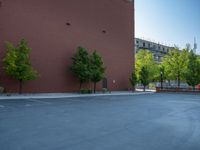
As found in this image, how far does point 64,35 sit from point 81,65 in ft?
15.9

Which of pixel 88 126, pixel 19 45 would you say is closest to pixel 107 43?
pixel 19 45

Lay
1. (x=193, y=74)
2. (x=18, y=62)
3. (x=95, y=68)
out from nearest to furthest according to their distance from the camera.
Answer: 1. (x=18, y=62)
2. (x=95, y=68)
3. (x=193, y=74)

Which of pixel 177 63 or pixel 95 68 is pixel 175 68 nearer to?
pixel 177 63

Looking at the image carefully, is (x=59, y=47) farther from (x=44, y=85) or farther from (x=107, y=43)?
(x=107, y=43)

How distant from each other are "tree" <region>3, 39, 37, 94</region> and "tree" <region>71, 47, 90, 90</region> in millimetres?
6592

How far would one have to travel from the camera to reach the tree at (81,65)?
2684 centimetres

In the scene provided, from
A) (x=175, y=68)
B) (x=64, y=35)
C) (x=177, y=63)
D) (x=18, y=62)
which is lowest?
(x=18, y=62)

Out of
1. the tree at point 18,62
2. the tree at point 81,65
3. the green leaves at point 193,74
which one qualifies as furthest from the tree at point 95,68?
the green leaves at point 193,74

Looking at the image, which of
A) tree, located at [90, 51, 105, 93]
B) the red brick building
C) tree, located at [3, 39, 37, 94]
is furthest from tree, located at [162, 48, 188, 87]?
tree, located at [3, 39, 37, 94]

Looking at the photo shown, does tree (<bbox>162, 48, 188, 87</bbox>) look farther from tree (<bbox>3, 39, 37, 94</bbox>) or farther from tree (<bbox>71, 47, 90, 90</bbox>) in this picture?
tree (<bbox>3, 39, 37, 94</bbox>)

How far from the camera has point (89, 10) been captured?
31.3 metres

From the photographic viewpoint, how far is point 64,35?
91.0 ft

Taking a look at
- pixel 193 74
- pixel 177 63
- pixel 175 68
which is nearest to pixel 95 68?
pixel 193 74

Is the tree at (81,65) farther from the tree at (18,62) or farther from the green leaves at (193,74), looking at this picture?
the green leaves at (193,74)
